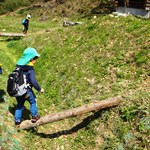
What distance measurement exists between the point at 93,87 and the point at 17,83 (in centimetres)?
385

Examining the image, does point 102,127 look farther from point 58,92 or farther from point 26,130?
point 58,92

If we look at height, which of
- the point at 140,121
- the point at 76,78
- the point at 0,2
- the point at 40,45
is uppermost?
the point at 140,121

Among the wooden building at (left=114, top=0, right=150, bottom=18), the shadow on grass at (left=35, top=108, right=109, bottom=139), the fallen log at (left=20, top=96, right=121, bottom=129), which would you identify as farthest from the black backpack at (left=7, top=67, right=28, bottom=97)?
the wooden building at (left=114, top=0, right=150, bottom=18)

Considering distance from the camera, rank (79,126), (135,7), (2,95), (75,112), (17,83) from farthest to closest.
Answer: (135,7)
(2,95)
(79,126)
(75,112)
(17,83)

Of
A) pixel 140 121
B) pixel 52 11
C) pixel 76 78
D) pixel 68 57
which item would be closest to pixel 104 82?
pixel 76 78

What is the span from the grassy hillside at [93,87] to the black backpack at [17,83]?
1.16 metres

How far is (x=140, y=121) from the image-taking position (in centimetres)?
934

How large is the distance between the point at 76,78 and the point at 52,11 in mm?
31865

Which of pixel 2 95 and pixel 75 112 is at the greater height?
pixel 75 112

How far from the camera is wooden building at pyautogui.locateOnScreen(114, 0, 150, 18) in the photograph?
25.9m

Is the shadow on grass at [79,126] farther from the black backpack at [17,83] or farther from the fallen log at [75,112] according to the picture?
the black backpack at [17,83]

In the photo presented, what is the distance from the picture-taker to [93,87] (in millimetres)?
12516

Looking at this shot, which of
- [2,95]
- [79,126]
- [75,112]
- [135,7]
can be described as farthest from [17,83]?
[135,7]

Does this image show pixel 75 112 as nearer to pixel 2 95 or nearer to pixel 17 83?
pixel 17 83
